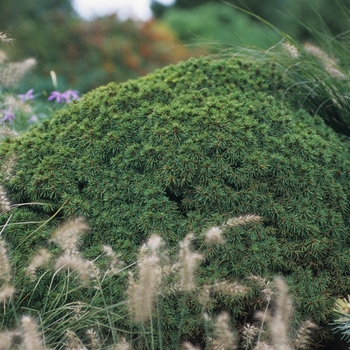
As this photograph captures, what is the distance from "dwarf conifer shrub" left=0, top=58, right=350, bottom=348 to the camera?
2.98m

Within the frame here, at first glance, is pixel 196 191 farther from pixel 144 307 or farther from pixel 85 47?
pixel 85 47

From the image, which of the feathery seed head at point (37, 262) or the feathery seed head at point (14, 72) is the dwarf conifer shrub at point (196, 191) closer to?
the feathery seed head at point (37, 262)

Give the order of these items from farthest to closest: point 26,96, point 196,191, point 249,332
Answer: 1. point 26,96
2. point 196,191
3. point 249,332

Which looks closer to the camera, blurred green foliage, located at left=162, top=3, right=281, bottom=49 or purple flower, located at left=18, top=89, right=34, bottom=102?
purple flower, located at left=18, top=89, right=34, bottom=102

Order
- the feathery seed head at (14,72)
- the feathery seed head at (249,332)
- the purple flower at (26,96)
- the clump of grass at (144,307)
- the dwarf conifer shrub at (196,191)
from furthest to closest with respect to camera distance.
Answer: the purple flower at (26,96) → the feathery seed head at (14,72) → the dwarf conifer shrub at (196,191) → the feathery seed head at (249,332) → the clump of grass at (144,307)

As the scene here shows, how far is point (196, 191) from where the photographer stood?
309cm

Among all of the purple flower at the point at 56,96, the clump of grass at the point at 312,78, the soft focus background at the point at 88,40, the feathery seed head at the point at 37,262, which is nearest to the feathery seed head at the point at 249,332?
the feathery seed head at the point at 37,262

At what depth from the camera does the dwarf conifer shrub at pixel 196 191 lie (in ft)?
9.77

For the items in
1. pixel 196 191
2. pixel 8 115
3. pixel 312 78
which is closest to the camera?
pixel 196 191

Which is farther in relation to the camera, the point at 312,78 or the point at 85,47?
the point at 85,47

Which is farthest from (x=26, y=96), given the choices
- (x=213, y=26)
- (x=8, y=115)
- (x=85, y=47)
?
(x=213, y=26)

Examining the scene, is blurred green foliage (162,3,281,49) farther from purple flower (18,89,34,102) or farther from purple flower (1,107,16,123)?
purple flower (1,107,16,123)

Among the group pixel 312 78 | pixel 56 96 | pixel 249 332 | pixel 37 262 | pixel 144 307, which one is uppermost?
pixel 312 78

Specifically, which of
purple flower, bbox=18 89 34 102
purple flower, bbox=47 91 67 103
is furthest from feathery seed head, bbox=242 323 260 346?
purple flower, bbox=18 89 34 102
